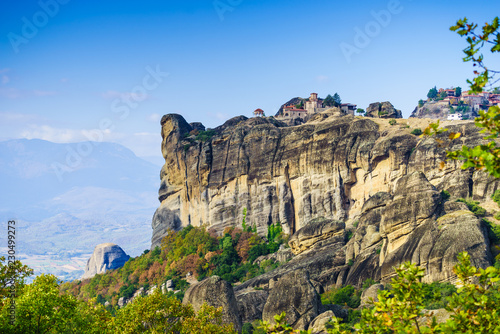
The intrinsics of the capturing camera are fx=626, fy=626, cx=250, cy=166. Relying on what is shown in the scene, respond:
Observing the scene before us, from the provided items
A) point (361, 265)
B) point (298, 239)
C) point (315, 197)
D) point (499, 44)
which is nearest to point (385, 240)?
point (361, 265)

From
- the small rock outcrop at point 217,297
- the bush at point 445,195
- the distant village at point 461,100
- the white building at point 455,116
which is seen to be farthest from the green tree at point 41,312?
the white building at point 455,116

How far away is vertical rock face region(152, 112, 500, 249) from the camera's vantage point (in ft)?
255

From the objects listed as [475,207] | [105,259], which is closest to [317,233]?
[475,207]

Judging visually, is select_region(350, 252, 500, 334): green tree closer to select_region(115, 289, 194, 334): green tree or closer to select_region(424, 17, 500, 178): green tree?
select_region(424, 17, 500, 178): green tree

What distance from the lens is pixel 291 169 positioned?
88688 mm

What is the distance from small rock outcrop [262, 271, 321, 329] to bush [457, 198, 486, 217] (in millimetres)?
22385

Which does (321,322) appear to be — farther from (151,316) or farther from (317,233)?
(317,233)

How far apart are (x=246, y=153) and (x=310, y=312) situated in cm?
4872

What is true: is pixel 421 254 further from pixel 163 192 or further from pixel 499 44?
pixel 163 192

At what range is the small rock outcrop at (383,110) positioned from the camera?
102m

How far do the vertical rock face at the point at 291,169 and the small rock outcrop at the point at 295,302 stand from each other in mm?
26741

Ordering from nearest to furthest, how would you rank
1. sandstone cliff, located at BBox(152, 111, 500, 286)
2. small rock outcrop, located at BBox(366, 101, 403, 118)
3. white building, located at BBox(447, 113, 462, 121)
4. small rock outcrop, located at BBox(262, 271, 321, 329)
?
1. small rock outcrop, located at BBox(262, 271, 321, 329)
2. sandstone cliff, located at BBox(152, 111, 500, 286)
3. small rock outcrop, located at BBox(366, 101, 403, 118)
4. white building, located at BBox(447, 113, 462, 121)

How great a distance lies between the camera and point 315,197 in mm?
85188

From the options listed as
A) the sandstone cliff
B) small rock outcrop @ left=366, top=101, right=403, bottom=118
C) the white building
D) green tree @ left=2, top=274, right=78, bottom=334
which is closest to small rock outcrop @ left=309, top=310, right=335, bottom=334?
the sandstone cliff
